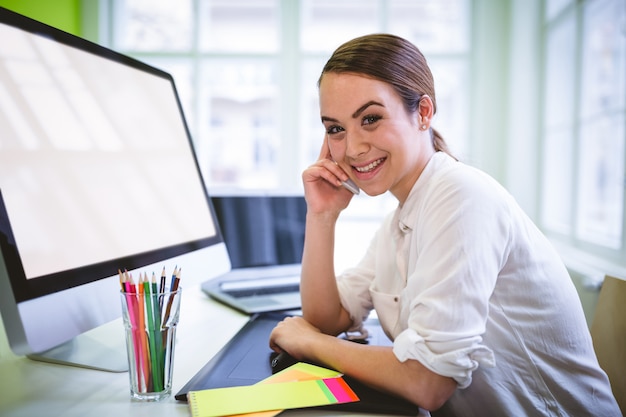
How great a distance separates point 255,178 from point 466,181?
14.3ft

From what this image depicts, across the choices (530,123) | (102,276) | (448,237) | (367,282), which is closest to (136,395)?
(102,276)

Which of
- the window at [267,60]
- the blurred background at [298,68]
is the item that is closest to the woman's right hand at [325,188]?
the blurred background at [298,68]

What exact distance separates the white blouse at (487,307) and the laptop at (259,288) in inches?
13.4

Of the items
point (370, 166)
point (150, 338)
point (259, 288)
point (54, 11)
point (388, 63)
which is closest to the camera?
point (150, 338)

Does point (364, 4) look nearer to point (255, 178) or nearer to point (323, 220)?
point (255, 178)

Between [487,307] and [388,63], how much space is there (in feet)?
1.52

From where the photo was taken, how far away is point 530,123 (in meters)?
4.21

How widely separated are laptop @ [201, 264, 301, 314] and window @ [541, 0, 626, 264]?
1.79m

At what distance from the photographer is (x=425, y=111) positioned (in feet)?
3.33

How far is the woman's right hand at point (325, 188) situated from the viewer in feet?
3.76

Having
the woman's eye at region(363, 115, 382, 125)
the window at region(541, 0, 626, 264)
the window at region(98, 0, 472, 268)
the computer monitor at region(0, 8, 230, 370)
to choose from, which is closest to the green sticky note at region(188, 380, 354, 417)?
the computer monitor at region(0, 8, 230, 370)

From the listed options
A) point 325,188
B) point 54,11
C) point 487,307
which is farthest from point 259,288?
point 54,11

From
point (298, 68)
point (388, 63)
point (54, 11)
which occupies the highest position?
point (54, 11)

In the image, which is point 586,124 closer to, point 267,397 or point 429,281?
point 429,281
